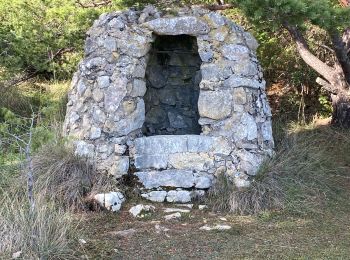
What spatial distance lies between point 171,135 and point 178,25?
1.29 metres

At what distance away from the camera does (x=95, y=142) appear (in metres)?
5.36

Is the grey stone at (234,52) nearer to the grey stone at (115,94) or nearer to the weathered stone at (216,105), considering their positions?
the weathered stone at (216,105)

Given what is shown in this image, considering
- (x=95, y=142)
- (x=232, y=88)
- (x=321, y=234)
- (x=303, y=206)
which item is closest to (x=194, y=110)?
(x=232, y=88)

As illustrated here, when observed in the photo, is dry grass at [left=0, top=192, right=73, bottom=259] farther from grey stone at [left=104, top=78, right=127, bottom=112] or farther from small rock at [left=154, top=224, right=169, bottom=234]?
grey stone at [left=104, top=78, right=127, bottom=112]

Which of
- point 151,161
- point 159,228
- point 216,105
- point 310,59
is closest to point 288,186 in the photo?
point 216,105

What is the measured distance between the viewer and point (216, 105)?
5402 mm

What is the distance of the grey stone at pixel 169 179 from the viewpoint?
208 inches

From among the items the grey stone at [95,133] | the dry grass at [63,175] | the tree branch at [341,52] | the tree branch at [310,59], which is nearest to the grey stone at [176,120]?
the grey stone at [95,133]

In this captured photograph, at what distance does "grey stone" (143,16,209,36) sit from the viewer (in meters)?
5.47

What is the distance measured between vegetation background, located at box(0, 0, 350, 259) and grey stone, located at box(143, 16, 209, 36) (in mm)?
479

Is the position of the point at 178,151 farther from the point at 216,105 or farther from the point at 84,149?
the point at 84,149

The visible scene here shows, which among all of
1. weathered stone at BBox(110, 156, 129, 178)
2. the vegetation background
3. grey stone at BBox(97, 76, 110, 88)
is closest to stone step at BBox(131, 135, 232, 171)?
weathered stone at BBox(110, 156, 129, 178)

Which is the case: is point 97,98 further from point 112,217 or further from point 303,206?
point 303,206

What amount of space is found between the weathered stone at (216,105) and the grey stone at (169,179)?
Answer: 71 centimetres
